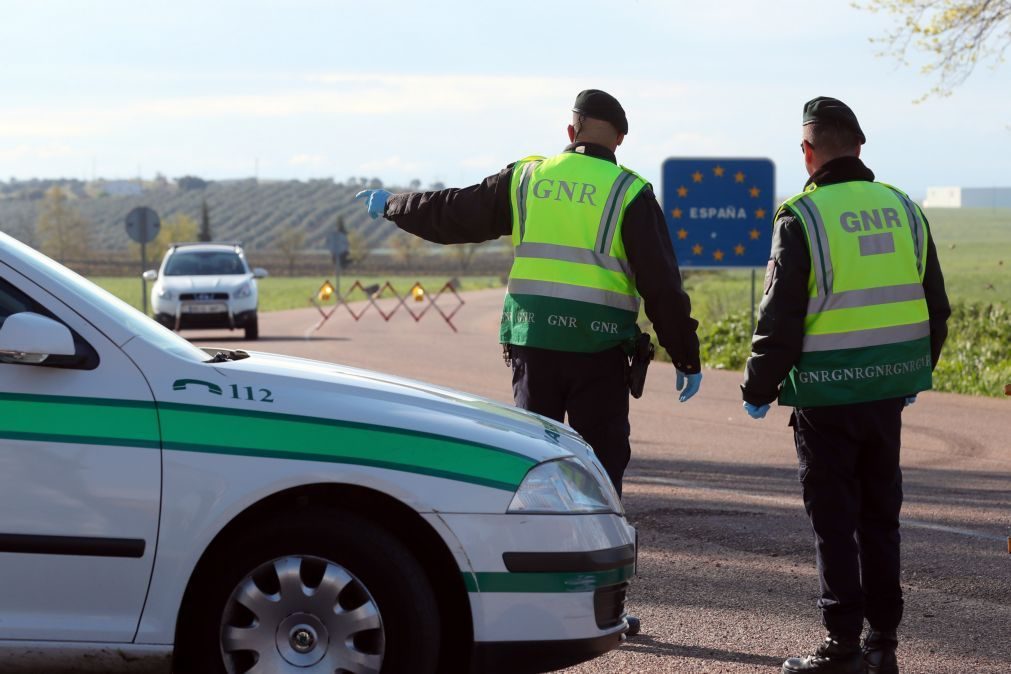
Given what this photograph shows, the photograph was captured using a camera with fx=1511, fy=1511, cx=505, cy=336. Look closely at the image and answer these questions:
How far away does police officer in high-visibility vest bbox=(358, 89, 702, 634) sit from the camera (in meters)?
5.42

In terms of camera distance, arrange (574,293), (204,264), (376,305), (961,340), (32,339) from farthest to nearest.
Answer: (376,305), (204,264), (961,340), (574,293), (32,339)

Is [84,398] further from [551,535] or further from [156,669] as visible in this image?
[551,535]

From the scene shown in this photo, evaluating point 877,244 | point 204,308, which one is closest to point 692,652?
point 877,244

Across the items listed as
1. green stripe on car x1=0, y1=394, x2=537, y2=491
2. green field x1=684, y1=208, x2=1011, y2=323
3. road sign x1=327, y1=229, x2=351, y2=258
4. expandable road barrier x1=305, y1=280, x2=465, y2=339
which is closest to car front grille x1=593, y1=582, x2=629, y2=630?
green stripe on car x1=0, y1=394, x2=537, y2=491

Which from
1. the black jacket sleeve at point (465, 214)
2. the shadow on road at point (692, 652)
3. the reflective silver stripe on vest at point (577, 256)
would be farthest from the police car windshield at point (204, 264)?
the shadow on road at point (692, 652)

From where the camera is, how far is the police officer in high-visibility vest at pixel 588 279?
5418 mm

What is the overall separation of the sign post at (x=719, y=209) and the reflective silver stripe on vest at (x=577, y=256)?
14609mm

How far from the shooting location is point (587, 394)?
554cm

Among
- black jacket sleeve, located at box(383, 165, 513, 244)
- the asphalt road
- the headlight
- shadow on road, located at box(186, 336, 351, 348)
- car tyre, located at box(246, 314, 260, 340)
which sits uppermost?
black jacket sleeve, located at box(383, 165, 513, 244)

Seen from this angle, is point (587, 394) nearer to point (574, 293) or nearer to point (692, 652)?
point (574, 293)

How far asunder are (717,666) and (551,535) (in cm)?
126

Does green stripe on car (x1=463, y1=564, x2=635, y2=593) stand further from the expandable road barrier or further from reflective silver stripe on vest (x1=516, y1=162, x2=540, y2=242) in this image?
the expandable road barrier

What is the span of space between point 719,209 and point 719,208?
0.01 meters

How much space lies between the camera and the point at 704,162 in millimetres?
20000
